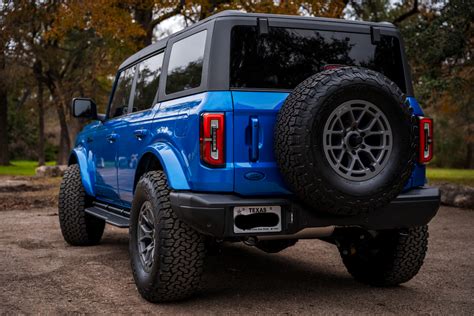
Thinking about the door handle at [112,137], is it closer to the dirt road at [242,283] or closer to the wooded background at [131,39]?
the dirt road at [242,283]

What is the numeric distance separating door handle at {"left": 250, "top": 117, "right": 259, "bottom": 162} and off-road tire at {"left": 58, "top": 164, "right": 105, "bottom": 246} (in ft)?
11.1

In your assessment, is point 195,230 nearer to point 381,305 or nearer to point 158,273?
point 158,273

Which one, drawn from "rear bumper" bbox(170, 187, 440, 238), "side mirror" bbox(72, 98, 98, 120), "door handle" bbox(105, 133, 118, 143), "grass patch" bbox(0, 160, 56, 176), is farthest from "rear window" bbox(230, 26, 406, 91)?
"grass patch" bbox(0, 160, 56, 176)

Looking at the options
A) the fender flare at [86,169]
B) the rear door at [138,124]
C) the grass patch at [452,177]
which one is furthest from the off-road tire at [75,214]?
the grass patch at [452,177]

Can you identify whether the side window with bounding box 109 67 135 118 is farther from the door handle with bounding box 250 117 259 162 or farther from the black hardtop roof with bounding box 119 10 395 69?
the door handle with bounding box 250 117 259 162

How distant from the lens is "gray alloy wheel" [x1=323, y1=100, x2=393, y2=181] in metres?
3.91

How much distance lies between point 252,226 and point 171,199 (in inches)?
23.1

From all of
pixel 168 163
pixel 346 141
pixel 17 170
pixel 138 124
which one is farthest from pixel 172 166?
pixel 17 170

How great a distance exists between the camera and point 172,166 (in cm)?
420

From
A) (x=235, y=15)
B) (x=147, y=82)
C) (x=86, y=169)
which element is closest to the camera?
(x=235, y=15)

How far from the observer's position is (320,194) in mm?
3809

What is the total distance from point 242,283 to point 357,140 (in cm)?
175

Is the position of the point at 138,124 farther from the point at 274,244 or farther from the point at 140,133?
the point at 274,244

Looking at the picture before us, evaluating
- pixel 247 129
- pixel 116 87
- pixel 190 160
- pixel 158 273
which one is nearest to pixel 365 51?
pixel 247 129
